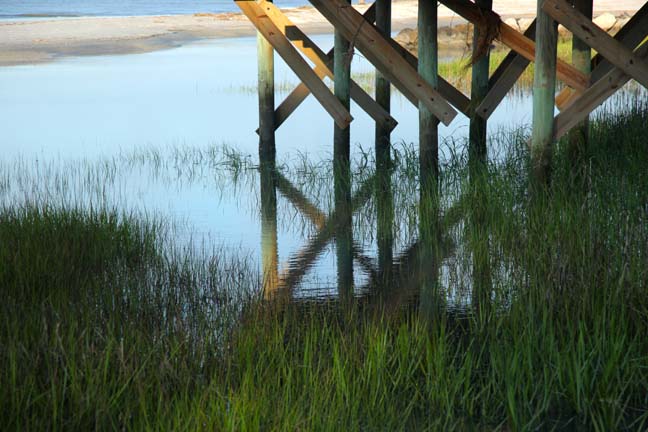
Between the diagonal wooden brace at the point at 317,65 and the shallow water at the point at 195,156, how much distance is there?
1.94ft

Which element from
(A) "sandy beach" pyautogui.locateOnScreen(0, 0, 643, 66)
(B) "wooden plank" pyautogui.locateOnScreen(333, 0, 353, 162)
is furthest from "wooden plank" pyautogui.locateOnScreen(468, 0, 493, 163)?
(A) "sandy beach" pyautogui.locateOnScreen(0, 0, 643, 66)

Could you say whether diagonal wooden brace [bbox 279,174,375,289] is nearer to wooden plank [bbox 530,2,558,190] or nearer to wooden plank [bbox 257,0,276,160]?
wooden plank [bbox 530,2,558,190]

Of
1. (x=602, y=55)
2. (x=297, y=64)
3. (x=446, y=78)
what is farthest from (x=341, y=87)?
(x=446, y=78)

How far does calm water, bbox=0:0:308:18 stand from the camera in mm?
47656

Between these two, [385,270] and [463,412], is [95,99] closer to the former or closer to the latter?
[385,270]

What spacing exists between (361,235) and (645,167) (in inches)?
89.8

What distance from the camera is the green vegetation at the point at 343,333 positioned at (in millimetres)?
4055

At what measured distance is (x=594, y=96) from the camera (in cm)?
770

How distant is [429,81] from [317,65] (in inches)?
109

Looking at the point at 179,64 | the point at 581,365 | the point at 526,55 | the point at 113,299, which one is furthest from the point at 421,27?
the point at 179,64

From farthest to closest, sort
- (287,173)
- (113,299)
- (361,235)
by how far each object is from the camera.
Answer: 1. (287,173)
2. (361,235)
3. (113,299)

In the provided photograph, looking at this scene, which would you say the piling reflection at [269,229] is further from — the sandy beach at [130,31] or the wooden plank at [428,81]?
the sandy beach at [130,31]

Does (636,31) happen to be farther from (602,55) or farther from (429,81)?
(429,81)

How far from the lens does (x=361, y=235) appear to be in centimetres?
800
